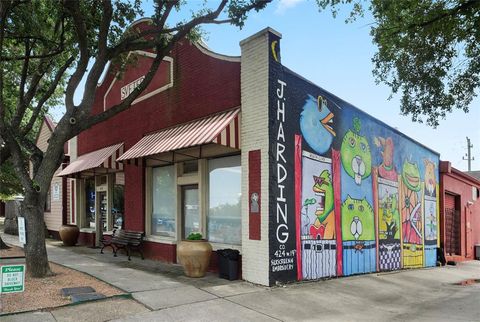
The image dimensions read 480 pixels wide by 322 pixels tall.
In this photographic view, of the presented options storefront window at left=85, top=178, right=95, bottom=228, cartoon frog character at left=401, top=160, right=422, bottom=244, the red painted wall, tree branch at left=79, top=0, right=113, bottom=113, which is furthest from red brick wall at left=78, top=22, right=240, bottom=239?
the red painted wall

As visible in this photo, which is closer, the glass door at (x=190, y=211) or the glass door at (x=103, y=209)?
the glass door at (x=190, y=211)

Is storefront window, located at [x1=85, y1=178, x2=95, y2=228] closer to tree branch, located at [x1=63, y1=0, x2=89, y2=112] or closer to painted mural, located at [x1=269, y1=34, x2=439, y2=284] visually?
tree branch, located at [x1=63, y1=0, x2=89, y2=112]

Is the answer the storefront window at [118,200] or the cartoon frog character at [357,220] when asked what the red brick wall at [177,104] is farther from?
the cartoon frog character at [357,220]

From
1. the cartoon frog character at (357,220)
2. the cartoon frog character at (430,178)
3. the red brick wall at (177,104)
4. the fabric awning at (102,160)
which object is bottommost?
the cartoon frog character at (357,220)

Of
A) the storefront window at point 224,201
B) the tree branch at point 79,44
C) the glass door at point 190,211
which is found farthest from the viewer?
the glass door at point 190,211

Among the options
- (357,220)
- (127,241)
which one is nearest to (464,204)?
(357,220)

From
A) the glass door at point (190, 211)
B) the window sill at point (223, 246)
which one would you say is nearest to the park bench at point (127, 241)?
the glass door at point (190, 211)

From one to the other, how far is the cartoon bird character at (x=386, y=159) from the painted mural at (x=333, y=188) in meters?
0.03

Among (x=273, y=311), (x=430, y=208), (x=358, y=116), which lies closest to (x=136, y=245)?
(x=273, y=311)

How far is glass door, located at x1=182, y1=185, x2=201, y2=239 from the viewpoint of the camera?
1145 cm

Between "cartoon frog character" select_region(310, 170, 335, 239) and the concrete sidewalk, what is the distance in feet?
3.82

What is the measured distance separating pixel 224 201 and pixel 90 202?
9.22 meters

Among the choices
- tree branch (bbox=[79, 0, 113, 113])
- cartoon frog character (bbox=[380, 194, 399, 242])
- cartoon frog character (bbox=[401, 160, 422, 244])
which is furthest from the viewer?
cartoon frog character (bbox=[401, 160, 422, 244])

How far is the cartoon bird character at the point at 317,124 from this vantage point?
405 inches
